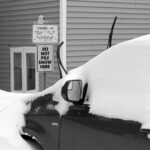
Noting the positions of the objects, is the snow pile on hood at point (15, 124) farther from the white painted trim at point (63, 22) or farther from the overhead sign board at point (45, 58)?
the white painted trim at point (63, 22)

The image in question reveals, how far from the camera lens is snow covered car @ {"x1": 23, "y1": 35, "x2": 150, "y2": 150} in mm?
3701

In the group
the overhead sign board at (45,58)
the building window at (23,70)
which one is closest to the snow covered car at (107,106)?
the overhead sign board at (45,58)

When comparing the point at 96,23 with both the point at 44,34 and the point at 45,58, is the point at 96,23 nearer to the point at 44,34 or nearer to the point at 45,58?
the point at 44,34

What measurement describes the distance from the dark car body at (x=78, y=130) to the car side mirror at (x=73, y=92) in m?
0.08

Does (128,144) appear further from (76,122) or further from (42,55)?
(42,55)

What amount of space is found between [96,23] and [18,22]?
244cm

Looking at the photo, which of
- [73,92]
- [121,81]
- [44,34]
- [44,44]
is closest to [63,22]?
[44,34]

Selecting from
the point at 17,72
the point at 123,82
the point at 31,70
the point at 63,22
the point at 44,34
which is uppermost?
the point at 63,22

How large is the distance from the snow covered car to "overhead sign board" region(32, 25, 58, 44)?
533 centimetres

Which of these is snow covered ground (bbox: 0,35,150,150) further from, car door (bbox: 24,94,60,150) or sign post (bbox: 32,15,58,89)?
sign post (bbox: 32,15,58,89)

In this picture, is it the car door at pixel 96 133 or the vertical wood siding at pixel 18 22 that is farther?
the vertical wood siding at pixel 18 22

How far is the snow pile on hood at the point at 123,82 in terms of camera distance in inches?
147

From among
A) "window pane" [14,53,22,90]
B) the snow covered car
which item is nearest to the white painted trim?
"window pane" [14,53,22,90]

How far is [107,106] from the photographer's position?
4016mm
